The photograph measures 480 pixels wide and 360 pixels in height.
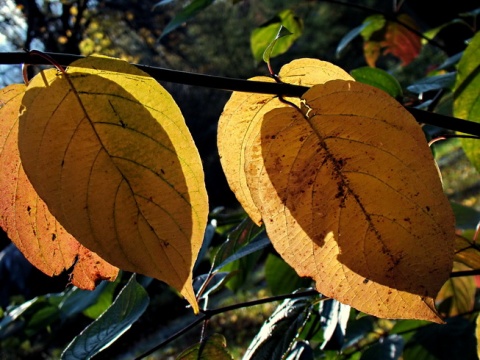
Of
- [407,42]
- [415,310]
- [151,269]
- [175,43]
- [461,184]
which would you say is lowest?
[461,184]

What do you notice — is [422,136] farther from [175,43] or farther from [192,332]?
[175,43]

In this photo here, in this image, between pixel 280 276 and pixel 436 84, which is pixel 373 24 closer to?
pixel 436 84

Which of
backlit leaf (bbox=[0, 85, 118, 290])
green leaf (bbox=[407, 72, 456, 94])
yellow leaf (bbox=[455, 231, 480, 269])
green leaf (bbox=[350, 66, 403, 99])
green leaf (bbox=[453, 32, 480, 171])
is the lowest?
yellow leaf (bbox=[455, 231, 480, 269])

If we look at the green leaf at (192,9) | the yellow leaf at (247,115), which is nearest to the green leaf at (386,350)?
the yellow leaf at (247,115)

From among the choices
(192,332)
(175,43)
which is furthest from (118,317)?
(175,43)

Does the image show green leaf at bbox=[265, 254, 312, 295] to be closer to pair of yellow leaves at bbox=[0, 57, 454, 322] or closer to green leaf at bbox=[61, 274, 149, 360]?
green leaf at bbox=[61, 274, 149, 360]

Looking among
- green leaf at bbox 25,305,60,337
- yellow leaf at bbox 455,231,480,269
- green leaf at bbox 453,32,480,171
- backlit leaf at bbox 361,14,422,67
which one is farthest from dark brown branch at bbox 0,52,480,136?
backlit leaf at bbox 361,14,422,67

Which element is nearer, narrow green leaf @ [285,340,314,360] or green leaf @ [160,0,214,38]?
narrow green leaf @ [285,340,314,360]

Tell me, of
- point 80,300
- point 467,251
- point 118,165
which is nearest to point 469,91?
point 467,251
